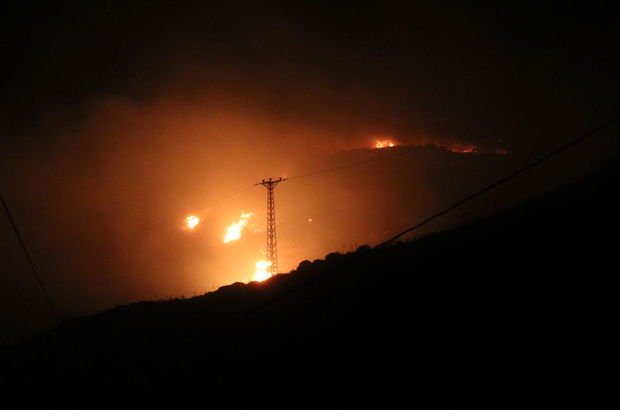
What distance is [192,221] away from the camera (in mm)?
107375

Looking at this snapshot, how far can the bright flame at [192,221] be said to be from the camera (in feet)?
344

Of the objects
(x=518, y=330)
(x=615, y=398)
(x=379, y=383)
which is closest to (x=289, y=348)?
(x=379, y=383)

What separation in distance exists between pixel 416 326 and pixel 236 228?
9214cm

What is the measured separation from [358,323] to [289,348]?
5.32ft

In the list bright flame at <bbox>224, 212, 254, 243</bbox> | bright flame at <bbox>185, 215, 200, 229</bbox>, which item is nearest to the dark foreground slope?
bright flame at <bbox>224, 212, 254, 243</bbox>

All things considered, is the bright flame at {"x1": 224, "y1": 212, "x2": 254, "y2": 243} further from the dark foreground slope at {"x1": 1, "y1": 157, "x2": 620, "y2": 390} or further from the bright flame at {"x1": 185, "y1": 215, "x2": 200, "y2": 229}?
the dark foreground slope at {"x1": 1, "y1": 157, "x2": 620, "y2": 390}

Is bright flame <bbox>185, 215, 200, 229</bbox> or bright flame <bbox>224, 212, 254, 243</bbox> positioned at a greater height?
bright flame <bbox>185, 215, 200, 229</bbox>

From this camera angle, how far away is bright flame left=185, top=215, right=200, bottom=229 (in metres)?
105

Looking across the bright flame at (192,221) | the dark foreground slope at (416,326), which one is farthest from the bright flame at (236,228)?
the dark foreground slope at (416,326)

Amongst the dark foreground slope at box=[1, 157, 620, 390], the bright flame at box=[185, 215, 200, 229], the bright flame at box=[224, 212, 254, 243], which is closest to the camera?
the dark foreground slope at box=[1, 157, 620, 390]

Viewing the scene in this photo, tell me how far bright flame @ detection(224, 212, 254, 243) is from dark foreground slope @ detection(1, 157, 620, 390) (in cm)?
8167

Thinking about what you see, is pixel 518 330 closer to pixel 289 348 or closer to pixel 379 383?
pixel 379 383

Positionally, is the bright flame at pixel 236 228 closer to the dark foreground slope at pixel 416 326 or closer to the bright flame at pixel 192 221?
the bright flame at pixel 192 221

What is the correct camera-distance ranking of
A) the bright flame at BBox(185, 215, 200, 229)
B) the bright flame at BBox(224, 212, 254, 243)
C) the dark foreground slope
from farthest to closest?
the bright flame at BBox(185, 215, 200, 229) → the bright flame at BBox(224, 212, 254, 243) → the dark foreground slope
